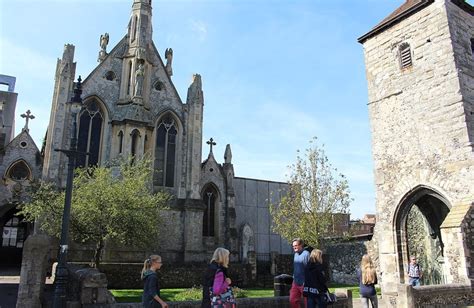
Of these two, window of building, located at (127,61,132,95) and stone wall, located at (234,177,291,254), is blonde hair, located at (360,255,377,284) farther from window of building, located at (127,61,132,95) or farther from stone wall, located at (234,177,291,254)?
stone wall, located at (234,177,291,254)

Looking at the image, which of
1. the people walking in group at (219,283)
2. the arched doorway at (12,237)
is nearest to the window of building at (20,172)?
the arched doorway at (12,237)

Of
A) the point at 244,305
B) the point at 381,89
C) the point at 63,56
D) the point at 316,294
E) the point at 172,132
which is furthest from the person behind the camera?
the point at 172,132

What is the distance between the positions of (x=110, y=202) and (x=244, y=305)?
30.2ft

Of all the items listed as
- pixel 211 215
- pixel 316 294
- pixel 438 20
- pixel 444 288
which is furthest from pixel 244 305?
pixel 211 215

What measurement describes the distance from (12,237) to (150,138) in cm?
1466

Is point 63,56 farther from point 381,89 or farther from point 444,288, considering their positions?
point 444,288

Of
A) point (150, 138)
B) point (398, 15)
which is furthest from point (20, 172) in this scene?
point (398, 15)

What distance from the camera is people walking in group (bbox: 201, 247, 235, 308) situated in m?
5.75

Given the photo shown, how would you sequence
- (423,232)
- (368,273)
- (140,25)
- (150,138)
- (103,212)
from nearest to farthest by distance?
(368,273) < (103,212) < (423,232) < (150,138) < (140,25)

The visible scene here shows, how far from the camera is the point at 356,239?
2653 centimetres

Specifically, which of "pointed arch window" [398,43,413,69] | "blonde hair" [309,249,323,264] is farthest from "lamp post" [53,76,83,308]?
"pointed arch window" [398,43,413,69]

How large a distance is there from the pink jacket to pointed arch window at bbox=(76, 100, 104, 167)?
62.0 ft

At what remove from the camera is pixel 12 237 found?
96.6ft

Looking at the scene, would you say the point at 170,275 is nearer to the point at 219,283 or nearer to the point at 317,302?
the point at 317,302
